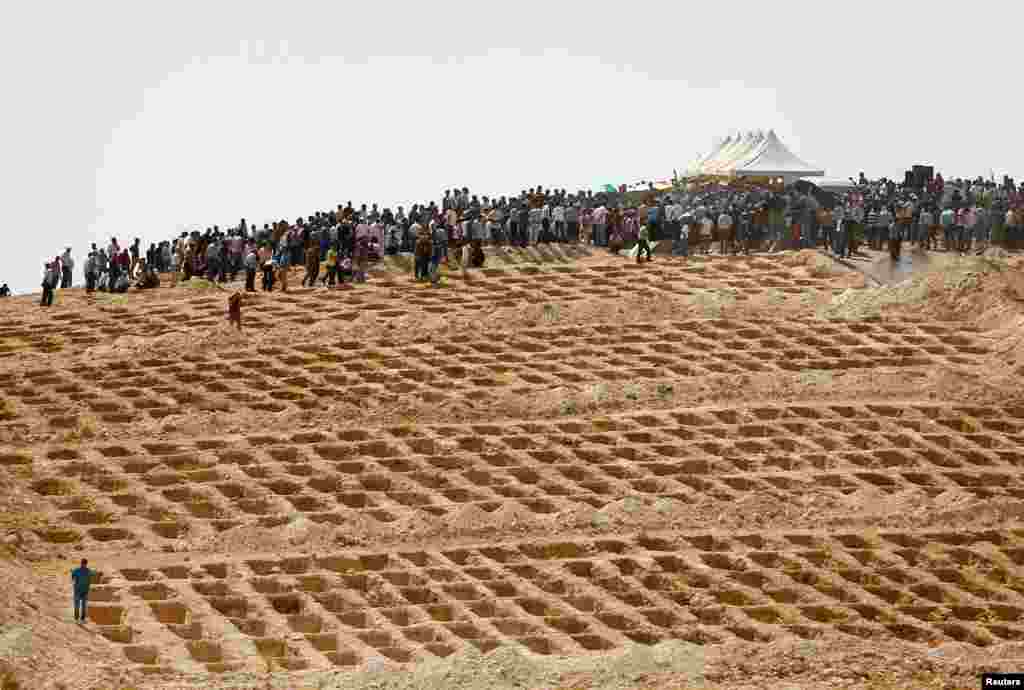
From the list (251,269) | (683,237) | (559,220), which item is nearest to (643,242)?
(683,237)

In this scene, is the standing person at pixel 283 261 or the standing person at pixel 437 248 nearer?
the standing person at pixel 283 261

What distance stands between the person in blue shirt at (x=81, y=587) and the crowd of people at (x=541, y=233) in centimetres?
1978

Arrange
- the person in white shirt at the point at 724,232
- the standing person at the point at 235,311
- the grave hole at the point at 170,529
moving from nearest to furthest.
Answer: the grave hole at the point at 170,529, the standing person at the point at 235,311, the person in white shirt at the point at 724,232

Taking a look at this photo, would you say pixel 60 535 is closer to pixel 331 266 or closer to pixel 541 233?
pixel 331 266

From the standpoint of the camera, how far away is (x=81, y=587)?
39562mm

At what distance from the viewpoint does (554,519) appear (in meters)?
44.9

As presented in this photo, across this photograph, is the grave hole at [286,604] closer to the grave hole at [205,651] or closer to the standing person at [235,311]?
the grave hole at [205,651]

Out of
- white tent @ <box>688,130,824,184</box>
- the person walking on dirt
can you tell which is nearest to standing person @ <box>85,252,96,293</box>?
the person walking on dirt

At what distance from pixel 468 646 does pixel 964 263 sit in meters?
23.9

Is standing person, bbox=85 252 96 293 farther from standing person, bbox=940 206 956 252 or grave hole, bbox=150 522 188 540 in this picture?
standing person, bbox=940 206 956 252

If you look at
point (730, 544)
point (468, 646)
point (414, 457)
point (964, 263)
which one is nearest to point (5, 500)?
point (414, 457)

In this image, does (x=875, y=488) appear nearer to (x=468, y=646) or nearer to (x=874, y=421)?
(x=874, y=421)

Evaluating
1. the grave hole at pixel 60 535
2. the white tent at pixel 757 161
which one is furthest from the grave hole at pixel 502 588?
the white tent at pixel 757 161

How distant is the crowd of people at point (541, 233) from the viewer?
59.6 meters
